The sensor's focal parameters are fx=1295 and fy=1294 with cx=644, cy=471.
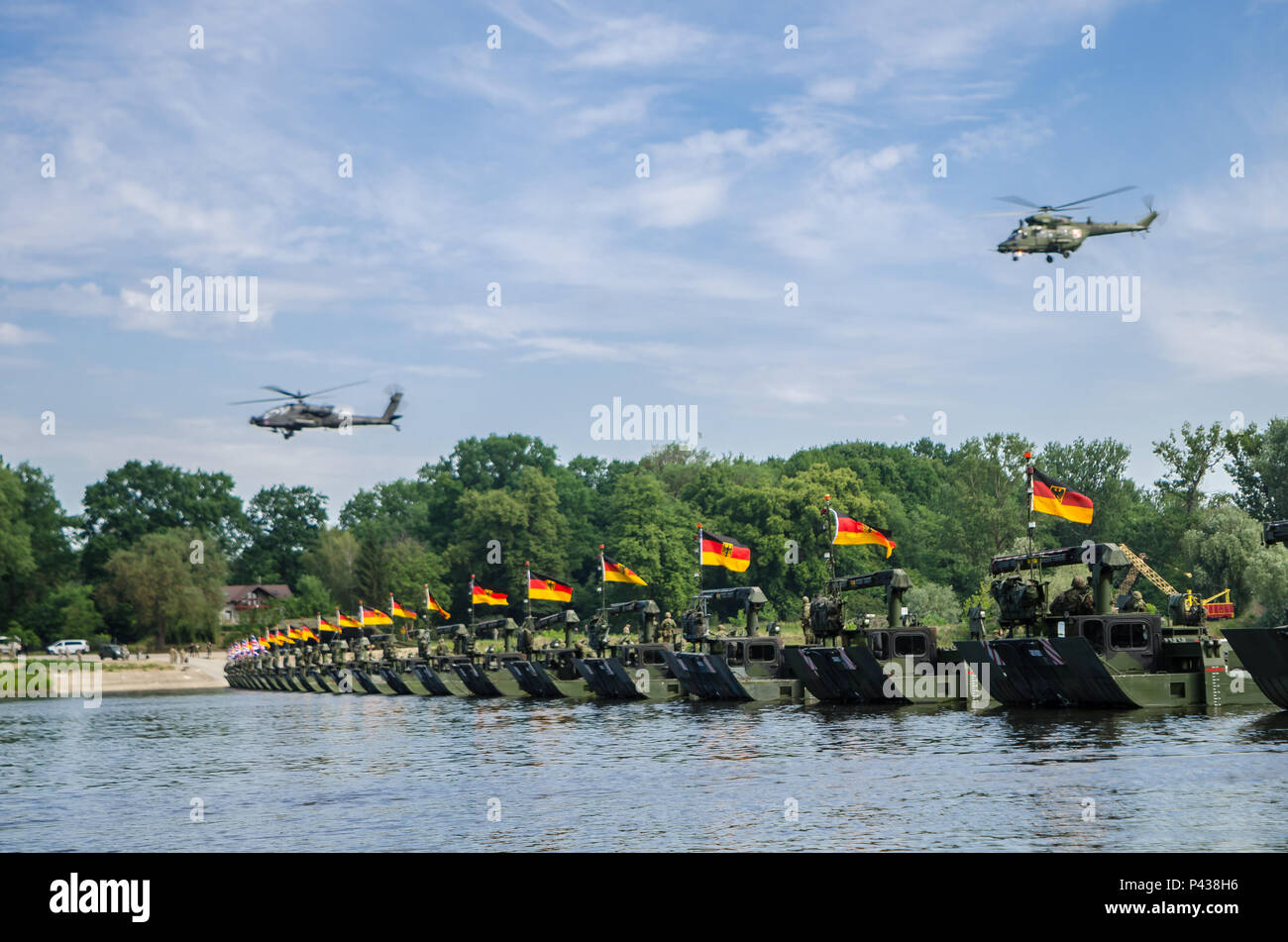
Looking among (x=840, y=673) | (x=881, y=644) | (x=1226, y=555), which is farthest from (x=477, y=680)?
(x=1226, y=555)

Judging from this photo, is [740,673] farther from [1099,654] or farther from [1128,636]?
[1128,636]

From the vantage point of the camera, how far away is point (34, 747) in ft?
159

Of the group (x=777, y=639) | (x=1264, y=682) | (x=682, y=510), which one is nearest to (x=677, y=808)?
(x=1264, y=682)

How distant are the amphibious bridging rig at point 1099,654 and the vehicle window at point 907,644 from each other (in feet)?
20.8

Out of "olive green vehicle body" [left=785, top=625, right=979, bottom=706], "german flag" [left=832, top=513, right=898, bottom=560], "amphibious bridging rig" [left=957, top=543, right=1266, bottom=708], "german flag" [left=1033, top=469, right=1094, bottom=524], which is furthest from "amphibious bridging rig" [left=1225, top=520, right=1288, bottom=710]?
"german flag" [left=832, top=513, right=898, bottom=560]

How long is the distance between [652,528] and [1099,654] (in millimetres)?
96937

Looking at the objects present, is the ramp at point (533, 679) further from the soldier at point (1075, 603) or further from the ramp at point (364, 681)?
the soldier at point (1075, 603)

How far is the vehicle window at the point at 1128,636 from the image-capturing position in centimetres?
3978

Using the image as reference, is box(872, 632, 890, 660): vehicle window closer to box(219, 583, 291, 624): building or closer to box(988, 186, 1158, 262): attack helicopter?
box(988, 186, 1158, 262): attack helicopter

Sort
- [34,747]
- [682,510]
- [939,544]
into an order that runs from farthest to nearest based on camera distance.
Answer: [682,510], [939,544], [34,747]

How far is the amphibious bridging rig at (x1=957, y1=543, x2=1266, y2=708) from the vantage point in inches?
1527

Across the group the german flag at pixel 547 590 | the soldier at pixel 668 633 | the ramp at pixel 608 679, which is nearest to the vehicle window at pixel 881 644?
the ramp at pixel 608 679
